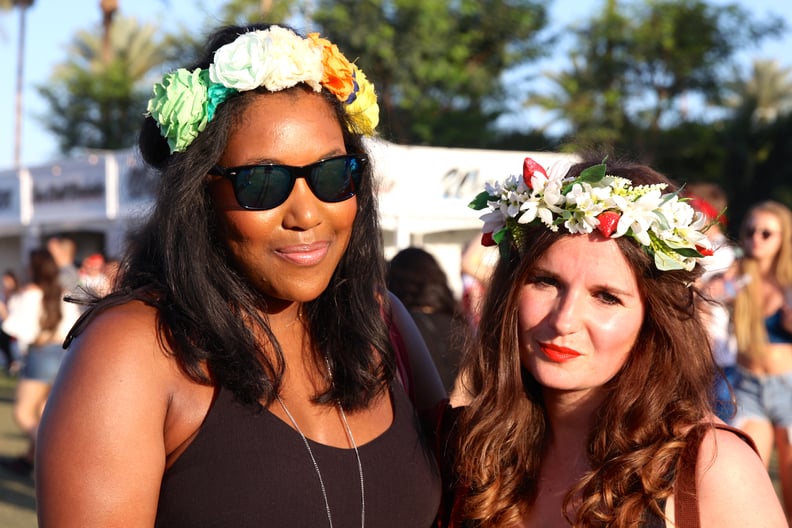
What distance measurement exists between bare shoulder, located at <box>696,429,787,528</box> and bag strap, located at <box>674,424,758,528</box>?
13 mm

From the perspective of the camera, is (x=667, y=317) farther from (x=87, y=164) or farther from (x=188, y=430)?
(x=87, y=164)

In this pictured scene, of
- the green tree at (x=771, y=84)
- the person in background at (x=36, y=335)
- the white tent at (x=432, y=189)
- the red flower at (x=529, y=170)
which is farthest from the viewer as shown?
the green tree at (x=771, y=84)

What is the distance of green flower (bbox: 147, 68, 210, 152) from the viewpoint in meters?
2.23

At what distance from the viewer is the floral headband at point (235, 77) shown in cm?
224

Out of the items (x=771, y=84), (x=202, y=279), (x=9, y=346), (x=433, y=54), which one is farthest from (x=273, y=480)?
(x=771, y=84)

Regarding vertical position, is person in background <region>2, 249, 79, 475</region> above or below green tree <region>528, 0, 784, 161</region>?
below

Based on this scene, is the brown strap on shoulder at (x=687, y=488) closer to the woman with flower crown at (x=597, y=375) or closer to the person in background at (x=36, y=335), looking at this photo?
the woman with flower crown at (x=597, y=375)

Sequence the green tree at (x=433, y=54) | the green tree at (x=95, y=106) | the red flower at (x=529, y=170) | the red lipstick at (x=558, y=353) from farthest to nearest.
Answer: the green tree at (x=95, y=106) → the green tree at (x=433, y=54) → the red flower at (x=529, y=170) → the red lipstick at (x=558, y=353)

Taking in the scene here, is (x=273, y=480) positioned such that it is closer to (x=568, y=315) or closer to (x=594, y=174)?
(x=568, y=315)

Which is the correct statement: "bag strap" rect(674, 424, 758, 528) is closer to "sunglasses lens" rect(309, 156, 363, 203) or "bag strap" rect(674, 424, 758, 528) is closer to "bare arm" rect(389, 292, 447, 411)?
"bare arm" rect(389, 292, 447, 411)

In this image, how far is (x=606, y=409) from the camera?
A: 249 centimetres

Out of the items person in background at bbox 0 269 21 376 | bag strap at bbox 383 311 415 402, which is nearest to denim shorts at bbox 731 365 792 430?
bag strap at bbox 383 311 415 402

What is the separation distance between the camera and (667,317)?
8.07ft

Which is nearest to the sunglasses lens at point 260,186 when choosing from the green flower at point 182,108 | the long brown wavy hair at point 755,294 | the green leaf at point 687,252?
the green flower at point 182,108
